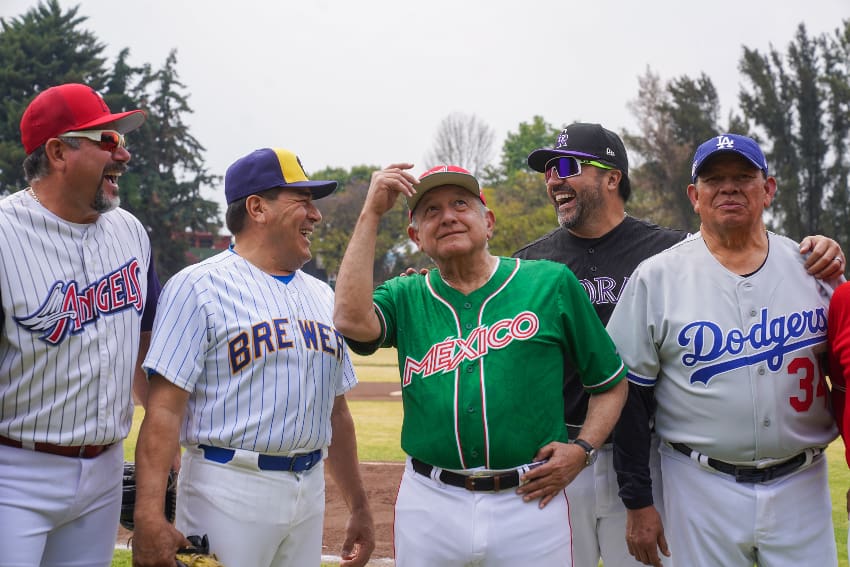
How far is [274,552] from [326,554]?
2.65 metres

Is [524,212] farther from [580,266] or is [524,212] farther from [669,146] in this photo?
[580,266]

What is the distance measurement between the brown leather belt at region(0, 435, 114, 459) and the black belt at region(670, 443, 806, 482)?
2178 mm

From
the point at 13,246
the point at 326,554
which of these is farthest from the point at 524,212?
the point at 13,246

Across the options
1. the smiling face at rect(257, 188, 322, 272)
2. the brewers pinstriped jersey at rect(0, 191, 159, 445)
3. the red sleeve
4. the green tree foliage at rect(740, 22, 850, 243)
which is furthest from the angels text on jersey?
the green tree foliage at rect(740, 22, 850, 243)

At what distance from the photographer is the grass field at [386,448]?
5.59m

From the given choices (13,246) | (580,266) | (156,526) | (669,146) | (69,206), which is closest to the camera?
(156,526)

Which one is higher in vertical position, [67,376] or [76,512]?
[67,376]

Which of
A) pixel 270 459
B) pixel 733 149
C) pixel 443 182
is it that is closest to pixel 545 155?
pixel 733 149

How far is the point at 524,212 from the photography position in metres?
40.8

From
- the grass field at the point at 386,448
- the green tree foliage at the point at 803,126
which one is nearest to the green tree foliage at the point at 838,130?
the green tree foliage at the point at 803,126

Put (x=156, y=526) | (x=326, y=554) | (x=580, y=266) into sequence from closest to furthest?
(x=156, y=526)
(x=580, y=266)
(x=326, y=554)

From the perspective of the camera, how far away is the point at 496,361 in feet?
8.65

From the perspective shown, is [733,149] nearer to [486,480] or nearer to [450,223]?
[450,223]

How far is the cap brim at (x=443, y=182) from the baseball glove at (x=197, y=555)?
1323 mm
